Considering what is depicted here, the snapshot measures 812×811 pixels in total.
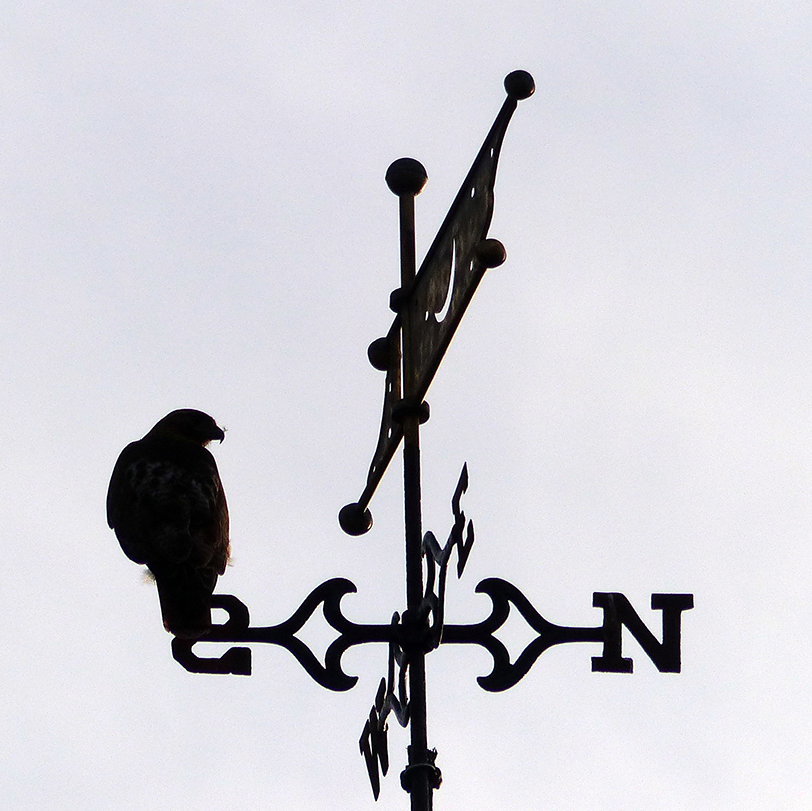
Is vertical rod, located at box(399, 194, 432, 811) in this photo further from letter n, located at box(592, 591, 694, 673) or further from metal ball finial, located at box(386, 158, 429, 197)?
letter n, located at box(592, 591, 694, 673)

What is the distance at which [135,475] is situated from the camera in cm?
308

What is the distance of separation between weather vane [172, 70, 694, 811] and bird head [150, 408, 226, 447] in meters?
1.53

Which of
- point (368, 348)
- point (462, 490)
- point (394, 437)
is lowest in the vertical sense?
point (462, 490)

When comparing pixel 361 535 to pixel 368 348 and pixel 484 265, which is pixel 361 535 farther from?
pixel 484 265

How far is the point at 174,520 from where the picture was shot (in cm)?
284

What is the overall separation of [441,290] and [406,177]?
47cm

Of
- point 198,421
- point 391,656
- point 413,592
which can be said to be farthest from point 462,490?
point 198,421

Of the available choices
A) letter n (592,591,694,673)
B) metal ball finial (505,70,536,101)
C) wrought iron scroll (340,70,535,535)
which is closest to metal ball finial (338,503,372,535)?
wrought iron scroll (340,70,535,535)

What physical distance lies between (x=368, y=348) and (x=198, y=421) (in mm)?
1361

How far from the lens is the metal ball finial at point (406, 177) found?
9.34 ft

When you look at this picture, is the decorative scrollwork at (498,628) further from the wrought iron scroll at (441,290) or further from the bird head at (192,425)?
the bird head at (192,425)

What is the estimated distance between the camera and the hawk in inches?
102

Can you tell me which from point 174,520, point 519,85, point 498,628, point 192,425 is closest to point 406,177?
point 519,85

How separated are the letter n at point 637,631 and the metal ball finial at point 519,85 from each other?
94 cm
